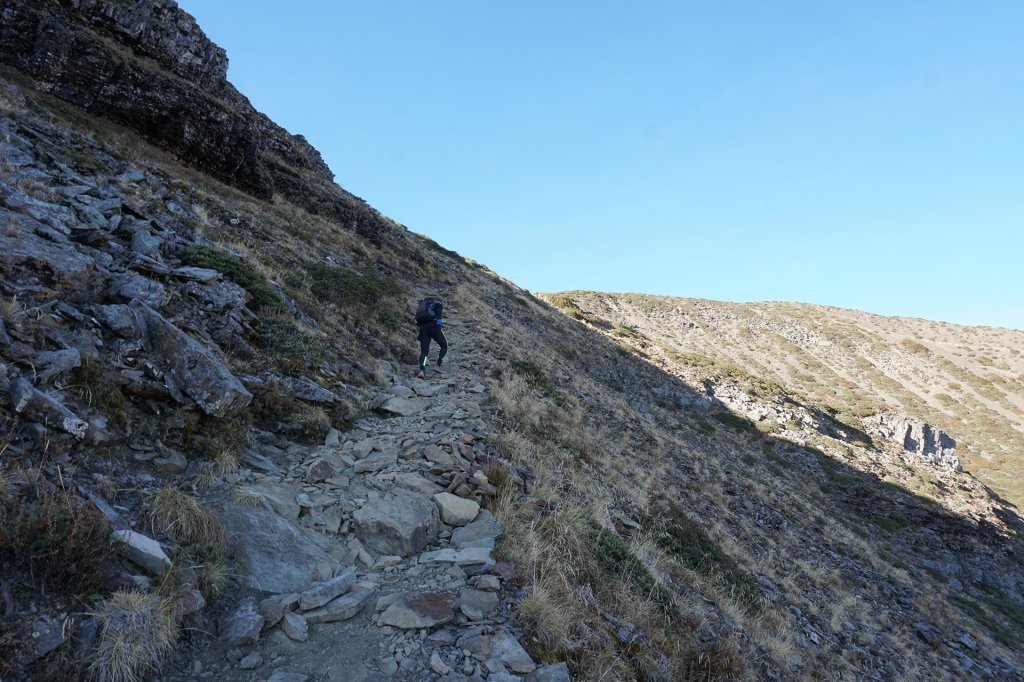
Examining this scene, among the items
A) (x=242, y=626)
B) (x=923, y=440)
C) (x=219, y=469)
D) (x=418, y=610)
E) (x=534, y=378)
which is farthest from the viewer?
(x=923, y=440)

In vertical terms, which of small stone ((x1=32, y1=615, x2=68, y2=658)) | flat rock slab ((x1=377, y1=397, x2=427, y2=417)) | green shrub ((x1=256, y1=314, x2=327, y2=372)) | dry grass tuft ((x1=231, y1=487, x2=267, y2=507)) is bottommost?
small stone ((x1=32, y1=615, x2=68, y2=658))

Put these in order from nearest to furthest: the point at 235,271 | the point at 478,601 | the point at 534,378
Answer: the point at 478,601 → the point at 235,271 → the point at 534,378

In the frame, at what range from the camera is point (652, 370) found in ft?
119

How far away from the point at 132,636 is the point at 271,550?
5.27 ft

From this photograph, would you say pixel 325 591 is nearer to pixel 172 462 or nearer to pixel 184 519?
pixel 184 519

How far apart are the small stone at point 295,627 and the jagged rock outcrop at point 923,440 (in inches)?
1808

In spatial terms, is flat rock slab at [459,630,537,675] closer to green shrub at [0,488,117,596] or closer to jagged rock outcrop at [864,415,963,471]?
green shrub at [0,488,117,596]

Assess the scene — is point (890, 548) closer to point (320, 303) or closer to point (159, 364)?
point (320, 303)

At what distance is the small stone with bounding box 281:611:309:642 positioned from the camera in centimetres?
428

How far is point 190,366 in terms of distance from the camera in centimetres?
665

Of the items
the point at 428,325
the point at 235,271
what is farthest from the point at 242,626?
the point at 428,325

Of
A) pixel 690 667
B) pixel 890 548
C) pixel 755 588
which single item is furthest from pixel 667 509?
pixel 890 548

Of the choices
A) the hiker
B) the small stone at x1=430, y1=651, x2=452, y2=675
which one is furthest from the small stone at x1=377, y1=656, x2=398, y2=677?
the hiker

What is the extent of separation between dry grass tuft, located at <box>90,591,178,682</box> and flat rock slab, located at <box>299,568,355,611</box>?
3.42 ft
